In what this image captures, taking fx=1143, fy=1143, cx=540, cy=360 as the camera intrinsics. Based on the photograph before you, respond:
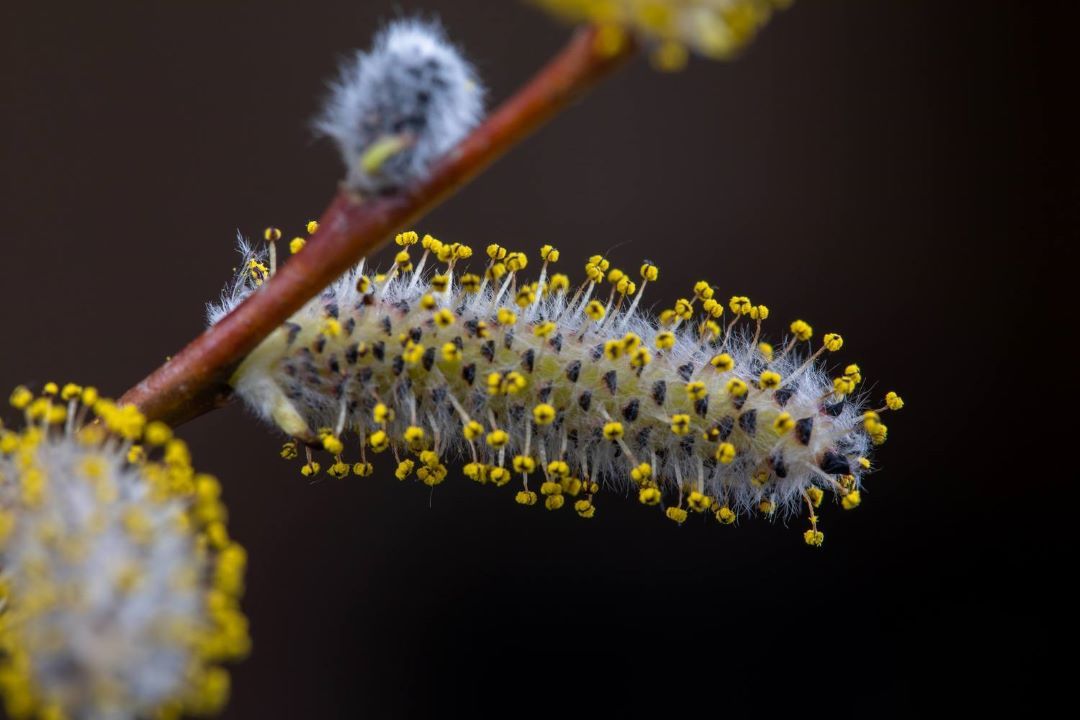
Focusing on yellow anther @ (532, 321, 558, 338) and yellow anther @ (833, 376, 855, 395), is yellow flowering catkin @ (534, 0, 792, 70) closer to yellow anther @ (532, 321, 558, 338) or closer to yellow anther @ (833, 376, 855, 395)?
yellow anther @ (532, 321, 558, 338)

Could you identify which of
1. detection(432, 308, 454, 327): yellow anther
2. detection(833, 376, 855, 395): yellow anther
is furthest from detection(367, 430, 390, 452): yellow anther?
detection(833, 376, 855, 395): yellow anther

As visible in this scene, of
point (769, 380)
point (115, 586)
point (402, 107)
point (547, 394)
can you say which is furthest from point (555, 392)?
point (115, 586)

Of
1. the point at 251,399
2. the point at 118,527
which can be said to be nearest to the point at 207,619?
the point at 118,527

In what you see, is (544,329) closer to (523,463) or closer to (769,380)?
(523,463)

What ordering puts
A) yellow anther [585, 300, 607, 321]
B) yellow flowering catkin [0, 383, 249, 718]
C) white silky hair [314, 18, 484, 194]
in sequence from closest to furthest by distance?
yellow flowering catkin [0, 383, 249, 718] → white silky hair [314, 18, 484, 194] → yellow anther [585, 300, 607, 321]

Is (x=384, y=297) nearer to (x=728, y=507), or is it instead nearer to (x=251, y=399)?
(x=251, y=399)

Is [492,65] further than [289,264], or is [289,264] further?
[492,65]

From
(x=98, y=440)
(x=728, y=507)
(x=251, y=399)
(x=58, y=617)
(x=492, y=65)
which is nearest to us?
(x=58, y=617)
